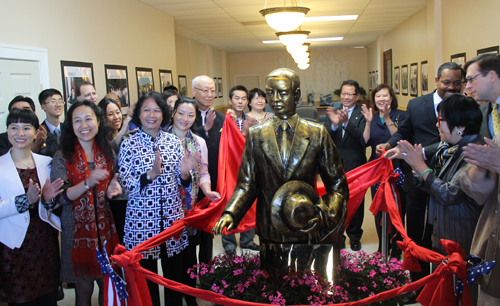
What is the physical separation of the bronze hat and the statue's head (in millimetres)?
375

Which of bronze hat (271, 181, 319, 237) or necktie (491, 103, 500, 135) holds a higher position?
necktie (491, 103, 500, 135)

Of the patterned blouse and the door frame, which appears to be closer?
the patterned blouse

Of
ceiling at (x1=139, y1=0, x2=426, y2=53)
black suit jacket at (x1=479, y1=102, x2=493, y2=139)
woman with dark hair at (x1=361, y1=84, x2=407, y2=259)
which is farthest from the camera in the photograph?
ceiling at (x1=139, y1=0, x2=426, y2=53)

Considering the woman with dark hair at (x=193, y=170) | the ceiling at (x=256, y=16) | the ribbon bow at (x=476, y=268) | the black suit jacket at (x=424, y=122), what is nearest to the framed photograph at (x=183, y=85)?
the ceiling at (x=256, y=16)

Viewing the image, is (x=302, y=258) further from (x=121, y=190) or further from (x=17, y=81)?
(x=17, y=81)

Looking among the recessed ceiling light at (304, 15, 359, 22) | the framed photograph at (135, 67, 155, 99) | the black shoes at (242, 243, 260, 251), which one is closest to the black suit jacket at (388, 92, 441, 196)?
the black shoes at (242, 243, 260, 251)

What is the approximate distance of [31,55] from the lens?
4.45 meters

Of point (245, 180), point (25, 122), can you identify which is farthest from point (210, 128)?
point (245, 180)

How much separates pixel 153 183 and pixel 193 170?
562 mm

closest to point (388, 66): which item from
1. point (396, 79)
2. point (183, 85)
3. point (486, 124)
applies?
point (396, 79)

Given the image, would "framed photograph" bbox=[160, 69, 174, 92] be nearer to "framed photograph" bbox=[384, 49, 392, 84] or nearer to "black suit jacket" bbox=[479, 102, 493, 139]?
"black suit jacket" bbox=[479, 102, 493, 139]

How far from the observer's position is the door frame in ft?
13.4

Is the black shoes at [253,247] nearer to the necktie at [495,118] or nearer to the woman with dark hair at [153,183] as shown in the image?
the woman with dark hair at [153,183]

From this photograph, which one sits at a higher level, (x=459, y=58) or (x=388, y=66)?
(x=388, y=66)
